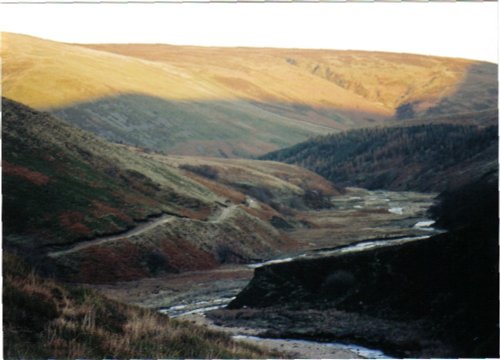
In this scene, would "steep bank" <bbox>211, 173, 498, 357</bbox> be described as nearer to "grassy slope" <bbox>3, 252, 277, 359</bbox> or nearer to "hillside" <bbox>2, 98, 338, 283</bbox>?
"grassy slope" <bbox>3, 252, 277, 359</bbox>

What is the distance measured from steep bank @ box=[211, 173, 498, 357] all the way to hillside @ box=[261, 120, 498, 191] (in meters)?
87.0

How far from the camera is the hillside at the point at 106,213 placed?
54438mm

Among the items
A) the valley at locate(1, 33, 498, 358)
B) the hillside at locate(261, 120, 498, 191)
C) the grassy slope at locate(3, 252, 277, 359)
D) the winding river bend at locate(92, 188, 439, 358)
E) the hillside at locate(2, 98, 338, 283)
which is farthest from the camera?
the hillside at locate(261, 120, 498, 191)

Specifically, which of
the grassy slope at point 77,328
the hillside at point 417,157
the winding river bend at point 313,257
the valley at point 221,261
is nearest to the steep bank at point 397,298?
the valley at point 221,261

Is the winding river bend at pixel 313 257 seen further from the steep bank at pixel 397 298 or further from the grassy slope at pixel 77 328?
the grassy slope at pixel 77 328

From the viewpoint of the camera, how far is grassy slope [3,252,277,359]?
1508 cm

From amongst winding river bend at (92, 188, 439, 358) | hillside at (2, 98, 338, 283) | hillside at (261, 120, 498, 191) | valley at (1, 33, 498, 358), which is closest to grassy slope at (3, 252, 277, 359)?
valley at (1, 33, 498, 358)

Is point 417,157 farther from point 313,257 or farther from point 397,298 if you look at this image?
point 397,298

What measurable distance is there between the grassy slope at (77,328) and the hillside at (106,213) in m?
28.6

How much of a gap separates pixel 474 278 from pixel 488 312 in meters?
3.16

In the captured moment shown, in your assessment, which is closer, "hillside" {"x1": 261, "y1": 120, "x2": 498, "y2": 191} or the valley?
the valley

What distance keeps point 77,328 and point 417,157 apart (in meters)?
153

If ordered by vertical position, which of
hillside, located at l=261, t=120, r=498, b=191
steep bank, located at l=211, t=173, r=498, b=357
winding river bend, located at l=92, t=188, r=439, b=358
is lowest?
winding river bend, located at l=92, t=188, r=439, b=358

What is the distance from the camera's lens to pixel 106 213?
6303 cm
